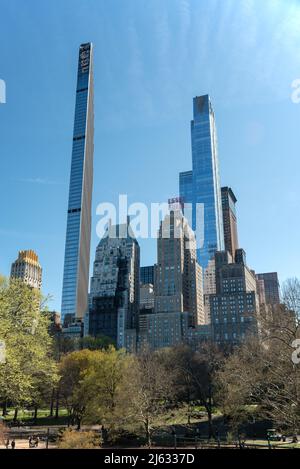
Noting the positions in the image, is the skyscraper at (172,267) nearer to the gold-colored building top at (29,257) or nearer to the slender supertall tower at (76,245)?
the slender supertall tower at (76,245)

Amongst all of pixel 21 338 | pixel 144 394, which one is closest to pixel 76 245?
pixel 144 394

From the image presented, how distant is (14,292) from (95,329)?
145m

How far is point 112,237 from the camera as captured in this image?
185m

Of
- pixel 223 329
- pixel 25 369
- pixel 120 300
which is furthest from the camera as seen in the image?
pixel 120 300

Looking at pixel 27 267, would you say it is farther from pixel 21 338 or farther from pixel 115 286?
pixel 21 338

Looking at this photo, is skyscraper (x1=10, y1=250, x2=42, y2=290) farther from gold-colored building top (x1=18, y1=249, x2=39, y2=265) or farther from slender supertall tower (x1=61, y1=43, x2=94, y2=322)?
slender supertall tower (x1=61, y1=43, x2=94, y2=322)

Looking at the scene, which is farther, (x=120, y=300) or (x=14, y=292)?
(x=120, y=300)

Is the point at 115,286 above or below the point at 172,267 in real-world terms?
below

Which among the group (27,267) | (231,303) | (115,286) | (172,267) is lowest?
(231,303)

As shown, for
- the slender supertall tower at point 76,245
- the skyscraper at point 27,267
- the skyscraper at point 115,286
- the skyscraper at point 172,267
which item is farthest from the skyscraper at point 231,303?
the slender supertall tower at point 76,245

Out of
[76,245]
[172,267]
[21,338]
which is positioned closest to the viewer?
[21,338]

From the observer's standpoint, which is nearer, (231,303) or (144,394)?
(144,394)
